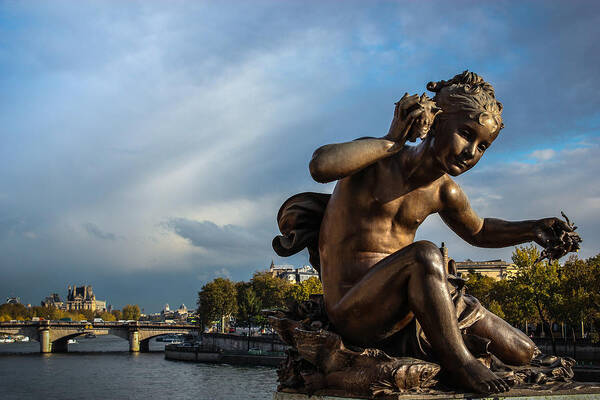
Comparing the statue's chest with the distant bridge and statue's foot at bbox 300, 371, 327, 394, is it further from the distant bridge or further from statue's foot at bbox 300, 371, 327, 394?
the distant bridge

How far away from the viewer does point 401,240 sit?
5180 mm

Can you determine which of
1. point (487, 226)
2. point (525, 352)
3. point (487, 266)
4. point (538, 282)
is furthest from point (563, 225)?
point (487, 266)

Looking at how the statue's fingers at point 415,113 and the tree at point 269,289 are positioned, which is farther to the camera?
the tree at point 269,289

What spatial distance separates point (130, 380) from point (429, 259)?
161 feet

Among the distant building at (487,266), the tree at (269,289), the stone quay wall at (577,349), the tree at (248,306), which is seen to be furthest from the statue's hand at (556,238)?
the distant building at (487,266)

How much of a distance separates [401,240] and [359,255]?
0.42m

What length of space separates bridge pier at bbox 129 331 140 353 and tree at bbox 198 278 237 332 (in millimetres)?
9631

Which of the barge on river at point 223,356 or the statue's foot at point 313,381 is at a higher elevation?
the statue's foot at point 313,381

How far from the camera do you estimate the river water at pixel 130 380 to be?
132 ft

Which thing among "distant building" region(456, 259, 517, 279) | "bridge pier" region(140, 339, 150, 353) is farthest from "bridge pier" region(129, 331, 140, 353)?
"distant building" region(456, 259, 517, 279)

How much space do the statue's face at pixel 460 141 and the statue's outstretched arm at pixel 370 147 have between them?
266 mm

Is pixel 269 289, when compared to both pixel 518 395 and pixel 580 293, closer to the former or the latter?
pixel 580 293

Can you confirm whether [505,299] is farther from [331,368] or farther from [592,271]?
[331,368]

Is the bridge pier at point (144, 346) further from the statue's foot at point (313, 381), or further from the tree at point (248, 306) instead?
the statue's foot at point (313, 381)
